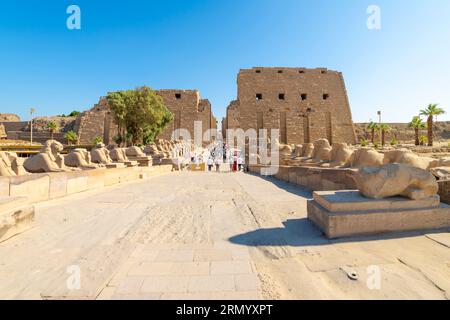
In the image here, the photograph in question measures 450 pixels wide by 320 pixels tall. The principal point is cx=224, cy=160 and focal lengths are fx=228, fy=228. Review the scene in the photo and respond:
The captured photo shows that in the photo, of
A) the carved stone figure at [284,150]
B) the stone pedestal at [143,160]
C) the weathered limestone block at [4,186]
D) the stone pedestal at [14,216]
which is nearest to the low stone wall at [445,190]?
the stone pedestal at [14,216]

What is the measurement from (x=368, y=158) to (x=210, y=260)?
469 cm

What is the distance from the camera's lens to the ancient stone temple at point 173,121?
3192 centimetres

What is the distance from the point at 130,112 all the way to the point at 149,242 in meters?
21.0

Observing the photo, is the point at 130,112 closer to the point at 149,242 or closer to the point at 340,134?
the point at 149,242

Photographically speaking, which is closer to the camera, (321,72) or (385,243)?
(385,243)

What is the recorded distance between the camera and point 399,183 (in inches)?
110

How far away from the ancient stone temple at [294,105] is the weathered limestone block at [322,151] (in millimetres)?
19692

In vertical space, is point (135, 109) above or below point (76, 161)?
above

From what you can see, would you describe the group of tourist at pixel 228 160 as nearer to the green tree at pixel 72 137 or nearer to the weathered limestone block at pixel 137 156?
the weathered limestone block at pixel 137 156

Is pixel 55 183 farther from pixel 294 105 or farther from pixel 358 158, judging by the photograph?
pixel 294 105

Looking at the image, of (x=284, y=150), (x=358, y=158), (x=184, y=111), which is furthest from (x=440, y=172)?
(x=184, y=111)

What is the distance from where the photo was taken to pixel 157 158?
1420 cm
